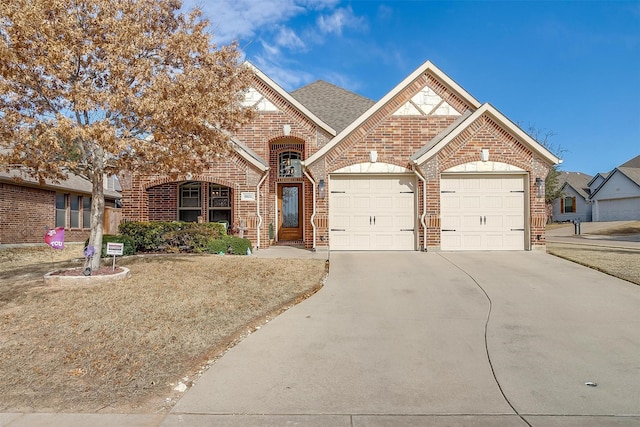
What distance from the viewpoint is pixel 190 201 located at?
15.1 meters

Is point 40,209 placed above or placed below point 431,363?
above

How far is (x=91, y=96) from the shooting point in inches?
283

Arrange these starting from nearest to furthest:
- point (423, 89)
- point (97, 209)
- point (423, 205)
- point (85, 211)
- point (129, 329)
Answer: point (129, 329), point (97, 209), point (423, 205), point (423, 89), point (85, 211)

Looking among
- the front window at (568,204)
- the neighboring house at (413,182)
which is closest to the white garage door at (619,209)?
the front window at (568,204)

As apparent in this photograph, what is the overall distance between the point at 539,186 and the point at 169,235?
38.5 ft

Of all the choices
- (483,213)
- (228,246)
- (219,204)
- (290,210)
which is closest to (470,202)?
(483,213)

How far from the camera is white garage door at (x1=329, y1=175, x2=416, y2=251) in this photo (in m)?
13.3

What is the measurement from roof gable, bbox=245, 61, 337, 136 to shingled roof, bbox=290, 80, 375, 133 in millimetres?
746

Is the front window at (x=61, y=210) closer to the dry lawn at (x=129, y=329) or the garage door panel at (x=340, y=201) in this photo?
the dry lawn at (x=129, y=329)

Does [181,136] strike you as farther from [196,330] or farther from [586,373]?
[586,373]

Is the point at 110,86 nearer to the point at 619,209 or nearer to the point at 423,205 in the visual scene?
the point at 423,205

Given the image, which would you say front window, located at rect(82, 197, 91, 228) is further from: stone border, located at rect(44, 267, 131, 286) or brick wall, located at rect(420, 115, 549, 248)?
brick wall, located at rect(420, 115, 549, 248)

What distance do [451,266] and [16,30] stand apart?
33.8ft

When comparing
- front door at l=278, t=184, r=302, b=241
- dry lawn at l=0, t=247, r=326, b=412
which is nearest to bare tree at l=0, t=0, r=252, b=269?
dry lawn at l=0, t=247, r=326, b=412
